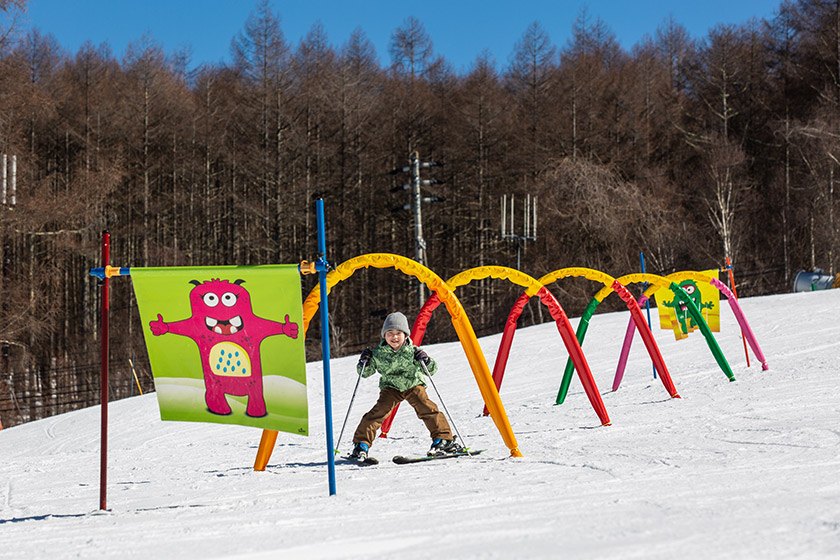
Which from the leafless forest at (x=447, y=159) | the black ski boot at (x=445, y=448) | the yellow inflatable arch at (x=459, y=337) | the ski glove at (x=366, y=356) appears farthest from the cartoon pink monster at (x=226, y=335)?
the leafless forest at (x=447, y=159)

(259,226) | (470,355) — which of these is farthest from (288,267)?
(259,226)

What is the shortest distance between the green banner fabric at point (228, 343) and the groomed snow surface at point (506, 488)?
59cm

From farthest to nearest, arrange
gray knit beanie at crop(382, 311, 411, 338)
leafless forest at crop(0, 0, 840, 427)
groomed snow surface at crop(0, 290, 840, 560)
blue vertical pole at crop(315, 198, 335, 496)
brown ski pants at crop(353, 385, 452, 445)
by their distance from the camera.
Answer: leafless forest at crop(0, 0, 840, 427) → brown ski pants at crop(353, 385, 452, 445) → gray knit beanie at crop(382, 311, 411, 338) → blue vertical pole at crop(315, 198, 335, 496) → groomed snow surface at crop(0, 290, 840, 560)

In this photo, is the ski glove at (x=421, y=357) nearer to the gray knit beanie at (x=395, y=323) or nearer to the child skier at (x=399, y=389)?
the child skier at (x=399, y=389)

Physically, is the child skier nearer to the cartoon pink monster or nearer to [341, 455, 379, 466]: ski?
[341, 455, 379, 466]: ski

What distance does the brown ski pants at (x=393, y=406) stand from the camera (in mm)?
6211

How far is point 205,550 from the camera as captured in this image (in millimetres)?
3436

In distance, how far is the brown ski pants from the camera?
6211mm

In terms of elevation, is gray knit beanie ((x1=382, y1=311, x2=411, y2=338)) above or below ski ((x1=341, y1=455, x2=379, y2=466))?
above

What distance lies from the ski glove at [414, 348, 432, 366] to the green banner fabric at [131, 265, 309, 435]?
174 centimetres

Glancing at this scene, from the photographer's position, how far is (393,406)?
247 inches

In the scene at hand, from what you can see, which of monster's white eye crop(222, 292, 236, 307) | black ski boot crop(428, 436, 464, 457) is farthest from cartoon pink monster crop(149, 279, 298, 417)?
black ski boot crop(428, 436, 464, 457)

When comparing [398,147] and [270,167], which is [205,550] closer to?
[270,167]

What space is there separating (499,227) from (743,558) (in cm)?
3210
